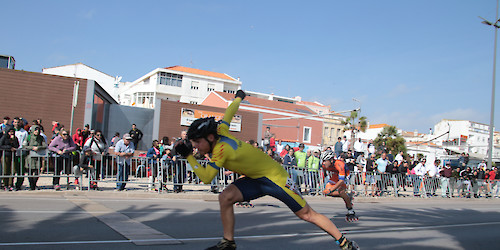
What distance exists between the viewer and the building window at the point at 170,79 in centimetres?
6756

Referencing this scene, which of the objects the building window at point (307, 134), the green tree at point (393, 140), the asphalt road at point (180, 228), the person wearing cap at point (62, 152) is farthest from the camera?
the building window at point (307, 134)

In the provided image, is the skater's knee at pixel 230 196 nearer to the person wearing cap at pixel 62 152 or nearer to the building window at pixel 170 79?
the person wearing cap at pixel 62 152

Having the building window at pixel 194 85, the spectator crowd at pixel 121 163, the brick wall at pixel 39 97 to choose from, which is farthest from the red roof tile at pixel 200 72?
the spectator crowd at pixel 121 163

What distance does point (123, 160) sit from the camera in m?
13.7

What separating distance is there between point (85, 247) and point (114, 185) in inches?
357

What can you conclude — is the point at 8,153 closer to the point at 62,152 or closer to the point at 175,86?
the point at 62,152

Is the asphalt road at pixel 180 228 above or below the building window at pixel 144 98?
below

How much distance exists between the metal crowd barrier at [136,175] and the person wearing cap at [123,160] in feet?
0.11

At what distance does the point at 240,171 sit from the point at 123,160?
9.56 meters

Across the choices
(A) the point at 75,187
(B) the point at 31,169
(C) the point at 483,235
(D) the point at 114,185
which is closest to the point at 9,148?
(B) the point at 31,169

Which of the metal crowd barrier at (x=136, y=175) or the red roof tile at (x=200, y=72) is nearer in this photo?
the metal crowd barrier at (x=136, y=175)

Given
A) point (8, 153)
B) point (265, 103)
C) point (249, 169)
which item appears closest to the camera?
point (249, 169)

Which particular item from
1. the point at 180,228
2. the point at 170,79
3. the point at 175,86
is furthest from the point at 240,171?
the point at 170,79

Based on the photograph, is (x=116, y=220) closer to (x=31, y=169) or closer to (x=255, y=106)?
(x=31, y=169)
